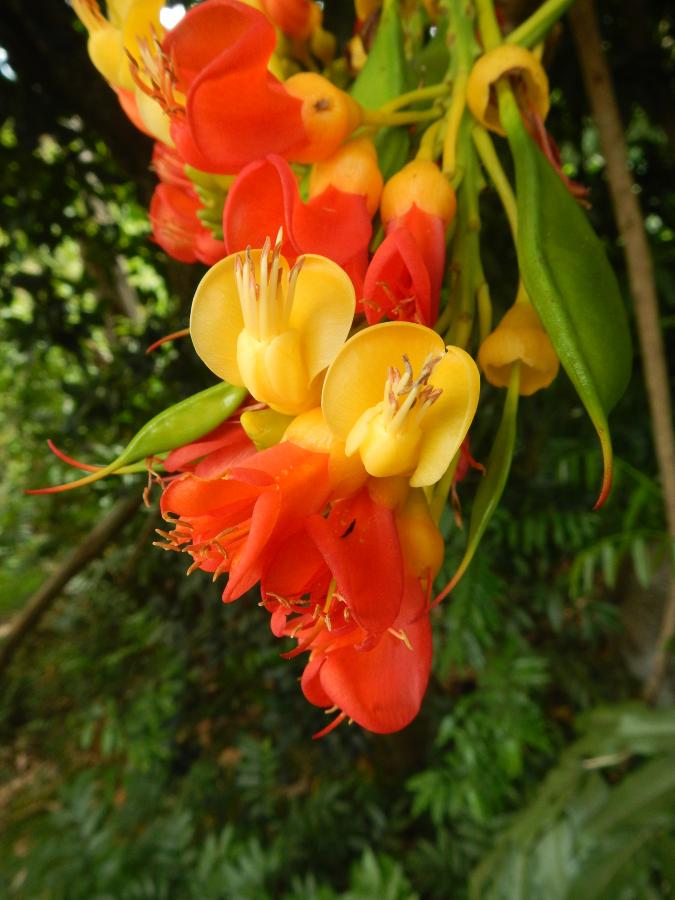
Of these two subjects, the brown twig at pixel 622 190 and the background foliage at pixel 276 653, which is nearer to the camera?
the brown twig at pixel 622 190

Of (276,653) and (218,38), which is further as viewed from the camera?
(276,653)

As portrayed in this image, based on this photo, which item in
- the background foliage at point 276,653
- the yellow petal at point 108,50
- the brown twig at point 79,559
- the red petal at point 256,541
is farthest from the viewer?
the brown twig at point 79,559

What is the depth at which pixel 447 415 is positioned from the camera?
0.70 ft

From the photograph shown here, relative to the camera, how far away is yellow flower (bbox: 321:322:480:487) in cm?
20

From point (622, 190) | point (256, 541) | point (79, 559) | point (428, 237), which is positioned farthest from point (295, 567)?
point (79, 559)

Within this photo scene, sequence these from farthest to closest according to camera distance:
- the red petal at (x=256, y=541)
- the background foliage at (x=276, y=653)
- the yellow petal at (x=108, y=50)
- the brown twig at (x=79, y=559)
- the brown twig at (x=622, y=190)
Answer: the brown twig at (x=79, y=559) → the background foliage at (x=276, y=653) → the brown twig at (x=622, y=190) → the yellow petal at (x=108, y=50) → the red petal at (x=256, y=541)

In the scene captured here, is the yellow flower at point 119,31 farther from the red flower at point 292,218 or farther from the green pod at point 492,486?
the green pod at point 492,486

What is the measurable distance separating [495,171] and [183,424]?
0.16 m

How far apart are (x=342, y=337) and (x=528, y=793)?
0.93m

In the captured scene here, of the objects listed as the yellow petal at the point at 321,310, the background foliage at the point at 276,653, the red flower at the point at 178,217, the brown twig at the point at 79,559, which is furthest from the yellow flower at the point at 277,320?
the brown twig at the point at 79,559

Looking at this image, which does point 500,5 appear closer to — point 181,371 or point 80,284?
point 181,371

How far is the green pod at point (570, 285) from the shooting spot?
0.21 m

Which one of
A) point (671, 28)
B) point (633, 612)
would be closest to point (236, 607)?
point (633, 612)

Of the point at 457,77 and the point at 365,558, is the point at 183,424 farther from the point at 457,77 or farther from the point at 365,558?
the point at 457,77
